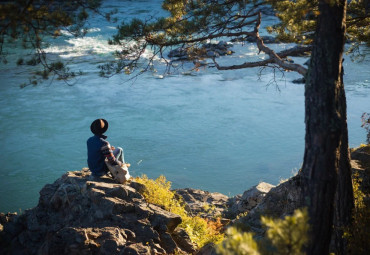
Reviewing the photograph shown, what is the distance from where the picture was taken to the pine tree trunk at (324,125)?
4383 millimetres

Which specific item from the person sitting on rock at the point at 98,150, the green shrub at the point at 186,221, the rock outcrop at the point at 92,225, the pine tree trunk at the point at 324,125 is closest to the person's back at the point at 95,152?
the person sitting on rock at the point at 98,150

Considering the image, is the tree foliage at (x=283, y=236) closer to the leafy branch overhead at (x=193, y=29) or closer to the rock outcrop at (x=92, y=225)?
the rock outcrop at (x=92, y=225)

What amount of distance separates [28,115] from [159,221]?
48.9 feet

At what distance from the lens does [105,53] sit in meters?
29.1

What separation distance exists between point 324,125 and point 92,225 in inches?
165

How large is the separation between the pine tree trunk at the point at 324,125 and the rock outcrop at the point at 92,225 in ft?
8.80

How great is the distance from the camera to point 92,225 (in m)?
6.46

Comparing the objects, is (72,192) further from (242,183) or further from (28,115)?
(28,115)

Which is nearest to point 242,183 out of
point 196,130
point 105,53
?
point 196,130

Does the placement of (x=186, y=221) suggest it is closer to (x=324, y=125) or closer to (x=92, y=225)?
(x=92, y=225)

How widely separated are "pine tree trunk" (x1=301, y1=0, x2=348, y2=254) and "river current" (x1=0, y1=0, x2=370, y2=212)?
965cm

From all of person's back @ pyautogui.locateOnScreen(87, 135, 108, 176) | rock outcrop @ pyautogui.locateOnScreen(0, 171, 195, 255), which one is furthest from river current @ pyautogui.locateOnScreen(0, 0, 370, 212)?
person's back @ pyautogui.locateOnScreen(87, 135, 108, 176)

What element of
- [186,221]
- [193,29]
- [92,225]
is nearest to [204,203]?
[186,221]

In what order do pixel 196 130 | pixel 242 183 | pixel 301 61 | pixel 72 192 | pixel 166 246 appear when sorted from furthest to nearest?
pixel 301 61 < pixel 196 130 < pixel 242 183 < pixel 72 192 < pixel 166 246
